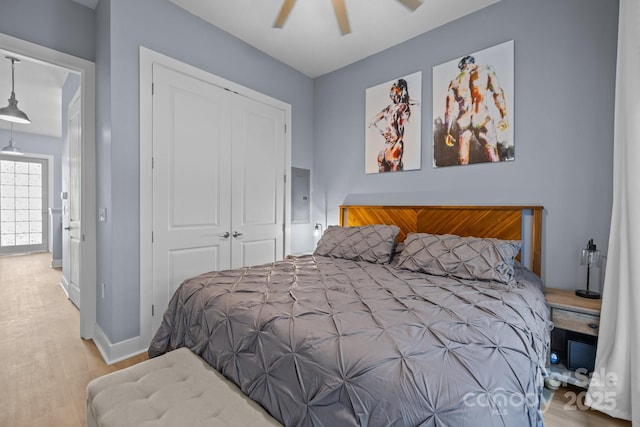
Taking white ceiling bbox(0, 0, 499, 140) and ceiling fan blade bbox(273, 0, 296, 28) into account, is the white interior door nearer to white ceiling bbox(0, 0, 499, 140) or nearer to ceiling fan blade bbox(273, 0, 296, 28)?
white ceiling bbox(0, 0, 499, 140)

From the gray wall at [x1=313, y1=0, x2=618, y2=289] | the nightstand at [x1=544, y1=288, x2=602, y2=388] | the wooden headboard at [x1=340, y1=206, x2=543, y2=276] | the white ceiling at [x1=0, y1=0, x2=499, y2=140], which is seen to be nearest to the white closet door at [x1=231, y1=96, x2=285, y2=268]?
the white ceiling at [x1=0, y1=0, x2=499, y2=140]

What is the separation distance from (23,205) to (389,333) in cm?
878

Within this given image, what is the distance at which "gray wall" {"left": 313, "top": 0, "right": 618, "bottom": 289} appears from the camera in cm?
205

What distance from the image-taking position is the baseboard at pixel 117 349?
2.24 m

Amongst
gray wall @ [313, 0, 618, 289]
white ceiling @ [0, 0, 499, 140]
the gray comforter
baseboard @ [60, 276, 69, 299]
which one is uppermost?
white ceiling @ [0, 0, 499, 140]

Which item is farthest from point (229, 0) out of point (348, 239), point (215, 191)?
point (348, 239)

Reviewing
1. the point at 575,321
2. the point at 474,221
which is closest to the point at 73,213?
the point at 474,221

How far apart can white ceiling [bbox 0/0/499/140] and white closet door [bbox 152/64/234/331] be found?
2.22 ft

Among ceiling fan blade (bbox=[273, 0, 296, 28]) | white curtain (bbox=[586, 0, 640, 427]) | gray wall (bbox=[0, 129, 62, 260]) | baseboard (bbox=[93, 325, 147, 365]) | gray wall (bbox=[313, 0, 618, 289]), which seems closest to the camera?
white curtain (bbox=[586, 0, 640, 427])

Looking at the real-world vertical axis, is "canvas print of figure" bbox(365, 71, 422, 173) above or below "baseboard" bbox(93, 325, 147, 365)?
above

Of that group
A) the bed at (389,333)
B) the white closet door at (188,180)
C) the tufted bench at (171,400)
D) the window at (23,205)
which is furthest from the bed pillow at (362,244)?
the window at (23,205)

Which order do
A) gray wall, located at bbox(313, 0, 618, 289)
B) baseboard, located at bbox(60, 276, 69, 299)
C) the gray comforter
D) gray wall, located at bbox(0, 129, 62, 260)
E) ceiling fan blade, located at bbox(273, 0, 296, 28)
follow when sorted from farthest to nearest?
gray wall, located at bbox(0, 129, 62, 260)
baseboard, located at bbox(60, 276, 69, 299)
gray wall, located at bbox(313, 0, 618, 289)
ceiling fan blade, located at bbox(273, 0, 296, 28)
the gray comforter

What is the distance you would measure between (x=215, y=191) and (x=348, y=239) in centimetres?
140

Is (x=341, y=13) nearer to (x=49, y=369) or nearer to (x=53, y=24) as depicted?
(x=53, y=24)
